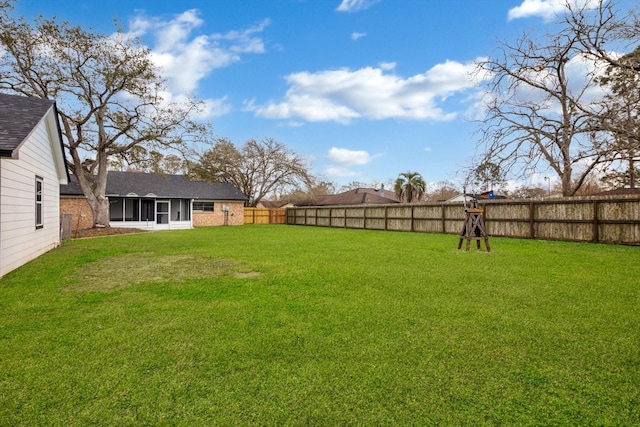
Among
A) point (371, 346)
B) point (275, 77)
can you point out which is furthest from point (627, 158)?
point (275, 77)

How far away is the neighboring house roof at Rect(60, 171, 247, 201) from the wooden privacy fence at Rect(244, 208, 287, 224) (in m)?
2.52

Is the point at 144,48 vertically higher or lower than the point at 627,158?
higher

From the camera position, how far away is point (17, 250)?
7.10m

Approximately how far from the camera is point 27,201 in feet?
25.6

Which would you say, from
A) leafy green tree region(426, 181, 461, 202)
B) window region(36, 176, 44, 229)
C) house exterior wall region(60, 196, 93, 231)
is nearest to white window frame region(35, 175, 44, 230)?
window region(36, 176, 44, 229)

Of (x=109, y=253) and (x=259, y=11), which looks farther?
(x=259, y=11)

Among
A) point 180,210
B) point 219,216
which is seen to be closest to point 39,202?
point 180,210

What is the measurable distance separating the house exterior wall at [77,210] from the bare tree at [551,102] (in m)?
22.9

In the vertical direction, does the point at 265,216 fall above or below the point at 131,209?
below

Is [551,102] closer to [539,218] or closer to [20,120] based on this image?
[539,218]

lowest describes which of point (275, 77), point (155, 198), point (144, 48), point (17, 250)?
point (17, 250)

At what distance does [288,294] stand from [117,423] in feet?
9.63

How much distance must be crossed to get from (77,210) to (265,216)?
14.2 metres

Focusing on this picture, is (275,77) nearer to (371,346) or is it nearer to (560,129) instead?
(560,129)
